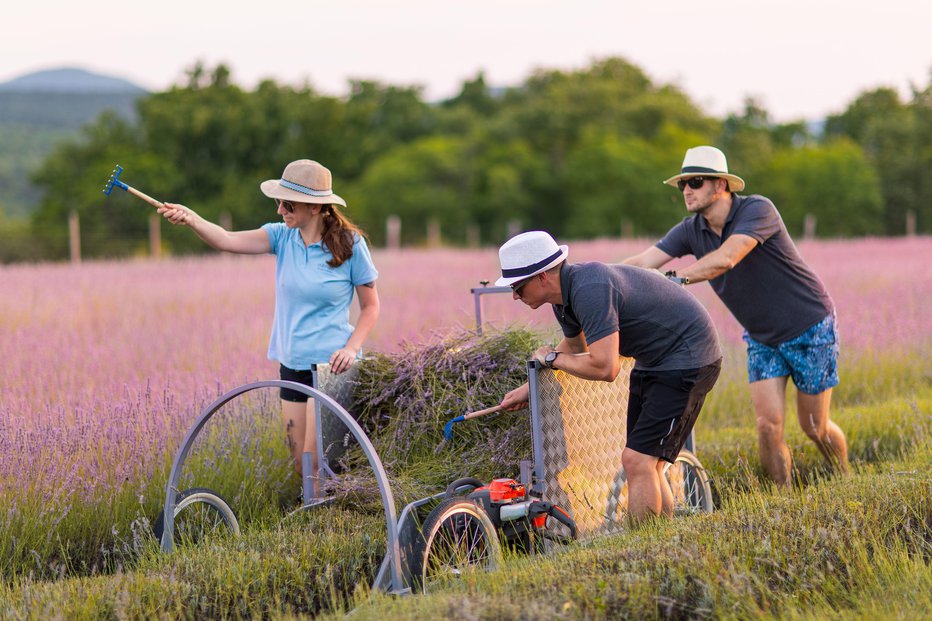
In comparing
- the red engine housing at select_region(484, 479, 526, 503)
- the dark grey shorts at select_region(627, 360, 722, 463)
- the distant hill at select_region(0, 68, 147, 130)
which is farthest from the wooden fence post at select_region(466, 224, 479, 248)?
the distant hill at select_region(0, 68, 147, 130)

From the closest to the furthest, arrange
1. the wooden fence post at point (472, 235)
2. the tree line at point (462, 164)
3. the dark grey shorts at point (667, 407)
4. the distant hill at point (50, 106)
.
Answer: the dark grey shorts at point (667, 407) → the tree line at point (462, 164) → the wooden fence post at point (472, 235) → the distant hill at point (50, 106)

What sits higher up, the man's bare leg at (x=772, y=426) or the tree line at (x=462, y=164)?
the tree line at (x=462, y=164)

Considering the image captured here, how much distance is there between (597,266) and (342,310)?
1.55 m

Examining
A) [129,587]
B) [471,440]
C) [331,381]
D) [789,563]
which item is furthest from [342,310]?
A: [789,563]

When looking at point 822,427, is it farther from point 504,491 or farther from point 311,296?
point 311,296

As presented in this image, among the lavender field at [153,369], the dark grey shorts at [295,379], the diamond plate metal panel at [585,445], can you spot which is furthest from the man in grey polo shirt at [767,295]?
the dark grey shorts at [295,379]

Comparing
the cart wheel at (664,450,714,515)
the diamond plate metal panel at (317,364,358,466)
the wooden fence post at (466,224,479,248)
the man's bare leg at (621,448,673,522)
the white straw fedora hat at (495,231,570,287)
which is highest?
the white straw fedora hat at (495,231,570,287)

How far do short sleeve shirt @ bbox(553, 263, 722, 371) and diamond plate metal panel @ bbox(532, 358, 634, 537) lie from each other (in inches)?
11.6

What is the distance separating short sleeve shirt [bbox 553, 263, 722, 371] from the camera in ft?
14.1

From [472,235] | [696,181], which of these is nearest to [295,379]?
[696,181]

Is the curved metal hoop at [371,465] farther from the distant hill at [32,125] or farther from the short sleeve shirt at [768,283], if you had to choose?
the distant hill at [32,125]

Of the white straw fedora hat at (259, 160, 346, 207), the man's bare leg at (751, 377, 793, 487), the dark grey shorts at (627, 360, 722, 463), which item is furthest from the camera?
the man's bare leg at (751, 377, 793, 487)

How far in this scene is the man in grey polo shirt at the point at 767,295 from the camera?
18.6ft

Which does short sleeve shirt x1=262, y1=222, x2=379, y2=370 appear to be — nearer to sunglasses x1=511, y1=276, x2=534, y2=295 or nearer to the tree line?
sunglasses x1=511, y1=276, x2=534, y2=295
